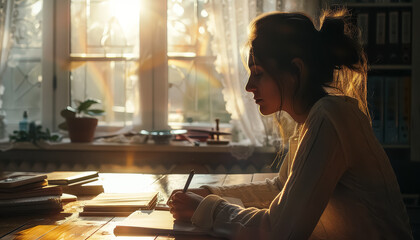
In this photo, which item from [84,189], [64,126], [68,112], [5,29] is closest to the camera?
[84,189]

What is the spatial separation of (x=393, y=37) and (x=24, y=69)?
7.74 ft

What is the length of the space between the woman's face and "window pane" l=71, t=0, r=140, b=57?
6.96 feet

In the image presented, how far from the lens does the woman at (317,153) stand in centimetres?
87

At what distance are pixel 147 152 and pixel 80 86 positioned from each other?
2.28 ft

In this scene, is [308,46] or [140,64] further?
[140,64]

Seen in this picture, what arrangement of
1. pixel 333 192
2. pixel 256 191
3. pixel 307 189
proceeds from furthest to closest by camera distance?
pixel 256 191, pixel 333 192, pixel 307 189

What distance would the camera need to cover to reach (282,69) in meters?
1.03

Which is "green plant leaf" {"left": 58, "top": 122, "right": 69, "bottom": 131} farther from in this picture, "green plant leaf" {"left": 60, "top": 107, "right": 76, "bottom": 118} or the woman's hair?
the woman's hair

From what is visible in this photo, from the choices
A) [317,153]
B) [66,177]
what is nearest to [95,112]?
[66,177]

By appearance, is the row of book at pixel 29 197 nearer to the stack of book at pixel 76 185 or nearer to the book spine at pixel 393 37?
the stack of book at pixel 76 185

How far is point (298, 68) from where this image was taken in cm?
102

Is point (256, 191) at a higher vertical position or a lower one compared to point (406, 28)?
lower

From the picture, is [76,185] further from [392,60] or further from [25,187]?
[392,60]

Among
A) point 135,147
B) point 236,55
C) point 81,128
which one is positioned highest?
point 236,55
